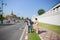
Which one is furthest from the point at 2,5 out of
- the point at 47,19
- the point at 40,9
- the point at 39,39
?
the point at 39,39

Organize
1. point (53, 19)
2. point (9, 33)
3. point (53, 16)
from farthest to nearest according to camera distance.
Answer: point (9, 33) → point (53, 16) → point (53, 19)

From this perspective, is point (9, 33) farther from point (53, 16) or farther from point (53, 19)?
point (53, 19)

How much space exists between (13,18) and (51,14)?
3.36ft

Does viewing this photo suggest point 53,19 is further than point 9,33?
No

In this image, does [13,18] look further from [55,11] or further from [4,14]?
[55,11]

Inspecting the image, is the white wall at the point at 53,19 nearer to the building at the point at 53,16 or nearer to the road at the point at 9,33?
the building at the point at 53,16

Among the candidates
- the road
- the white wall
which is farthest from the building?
the road

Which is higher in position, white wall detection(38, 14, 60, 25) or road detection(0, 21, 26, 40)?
white wall detection(38, 14, 60, 25)

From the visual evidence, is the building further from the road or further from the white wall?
the road

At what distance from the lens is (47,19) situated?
5148mm

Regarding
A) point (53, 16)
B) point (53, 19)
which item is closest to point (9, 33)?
point (53, 16)

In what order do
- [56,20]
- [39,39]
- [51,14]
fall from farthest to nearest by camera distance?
[39,39] < [51,14] < [56,20]

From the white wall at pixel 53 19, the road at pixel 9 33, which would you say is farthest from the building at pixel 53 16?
the road at pixel 9 33

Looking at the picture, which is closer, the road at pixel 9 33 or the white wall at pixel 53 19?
the white wall at pixel 53 19
